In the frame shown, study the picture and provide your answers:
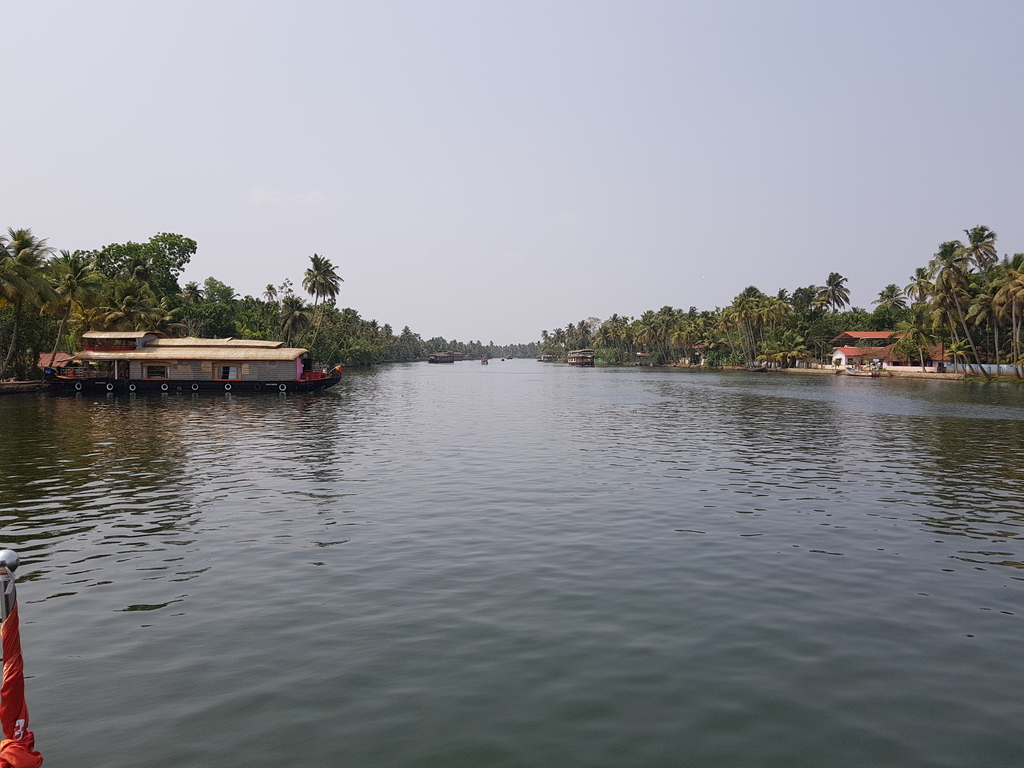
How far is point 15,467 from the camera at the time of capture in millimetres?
25062

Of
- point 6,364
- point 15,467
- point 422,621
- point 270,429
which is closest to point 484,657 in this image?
point 422,621

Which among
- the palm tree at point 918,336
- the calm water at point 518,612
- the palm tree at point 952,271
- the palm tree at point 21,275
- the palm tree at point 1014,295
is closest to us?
the calm water at point 518,612

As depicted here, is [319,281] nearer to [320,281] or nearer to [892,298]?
[320,281]

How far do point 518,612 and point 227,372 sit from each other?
6319 centimetres

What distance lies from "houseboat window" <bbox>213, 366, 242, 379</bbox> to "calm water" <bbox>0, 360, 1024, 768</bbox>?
4162cm

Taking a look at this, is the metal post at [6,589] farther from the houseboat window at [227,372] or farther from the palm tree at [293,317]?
the palm tree at [293,317]

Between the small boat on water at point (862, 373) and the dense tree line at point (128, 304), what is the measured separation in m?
94.9

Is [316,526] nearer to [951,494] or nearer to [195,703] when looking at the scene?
[195,703]

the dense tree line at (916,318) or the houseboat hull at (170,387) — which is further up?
the dense tree line at (916,318)

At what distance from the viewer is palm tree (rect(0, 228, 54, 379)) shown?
59.1 m

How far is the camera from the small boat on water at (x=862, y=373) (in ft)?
392

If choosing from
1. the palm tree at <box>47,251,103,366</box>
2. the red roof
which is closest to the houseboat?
the palm tree at <box>47,251,103,366</box>

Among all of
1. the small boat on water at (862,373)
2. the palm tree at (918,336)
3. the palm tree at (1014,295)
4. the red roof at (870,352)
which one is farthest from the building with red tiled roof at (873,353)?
the palm tree at (1014,295)

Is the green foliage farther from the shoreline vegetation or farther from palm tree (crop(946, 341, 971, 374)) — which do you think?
palm tree (crop(946, 341, 971, 374))
